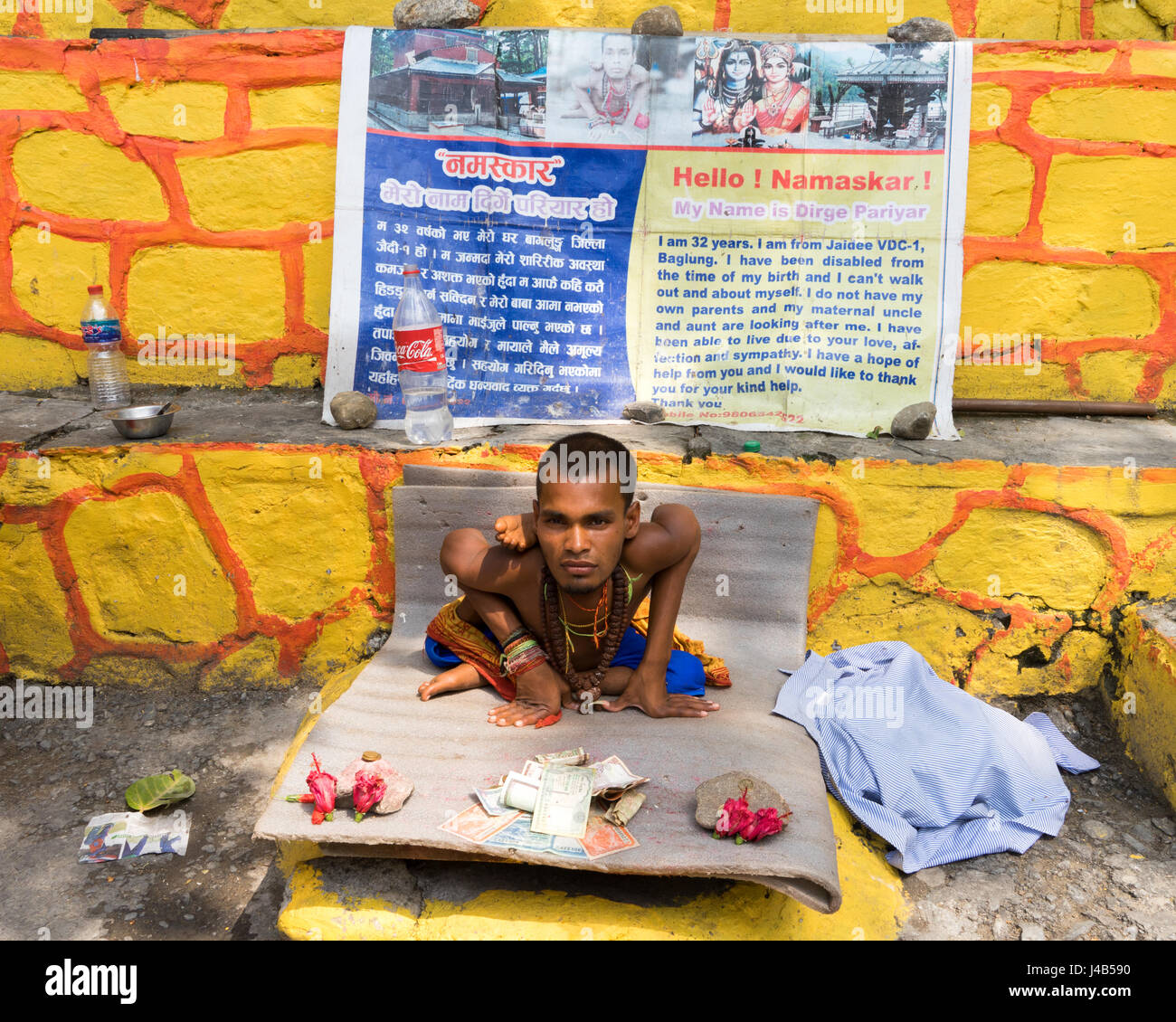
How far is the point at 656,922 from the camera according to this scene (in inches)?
88.7

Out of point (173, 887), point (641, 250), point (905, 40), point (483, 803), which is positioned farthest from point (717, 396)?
point (173, 887)

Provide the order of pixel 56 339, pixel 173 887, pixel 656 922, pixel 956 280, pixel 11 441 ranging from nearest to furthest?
pixel 656 922 → pixel 173 887 → pixel 11 441 → pixel 956 280 → pixel 56 339

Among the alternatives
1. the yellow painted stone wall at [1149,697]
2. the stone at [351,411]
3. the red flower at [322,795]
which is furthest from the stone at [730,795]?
the stone at [351,411]

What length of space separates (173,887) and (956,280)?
322 centimetres

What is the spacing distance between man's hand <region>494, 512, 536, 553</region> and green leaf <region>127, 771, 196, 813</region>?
127 cm

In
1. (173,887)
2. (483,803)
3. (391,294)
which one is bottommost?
(173,887)

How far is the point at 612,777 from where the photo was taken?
2.42 m

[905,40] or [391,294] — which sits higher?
[905,40]

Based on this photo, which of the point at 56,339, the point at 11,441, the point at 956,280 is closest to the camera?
the point at 11,441

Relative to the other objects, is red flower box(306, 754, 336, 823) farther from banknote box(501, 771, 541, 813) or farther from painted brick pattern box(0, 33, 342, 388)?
painted brick pattern box(0, 33, 342, 388)

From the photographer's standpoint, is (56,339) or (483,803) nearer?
(483,803)

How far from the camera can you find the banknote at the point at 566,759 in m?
2.49

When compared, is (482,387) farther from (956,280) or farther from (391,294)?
(956,280)

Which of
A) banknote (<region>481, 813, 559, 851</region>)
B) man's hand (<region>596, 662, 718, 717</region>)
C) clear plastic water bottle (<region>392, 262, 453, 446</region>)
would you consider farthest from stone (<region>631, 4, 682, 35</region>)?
banknote (<region>481, 813, 559, 851</region>)
